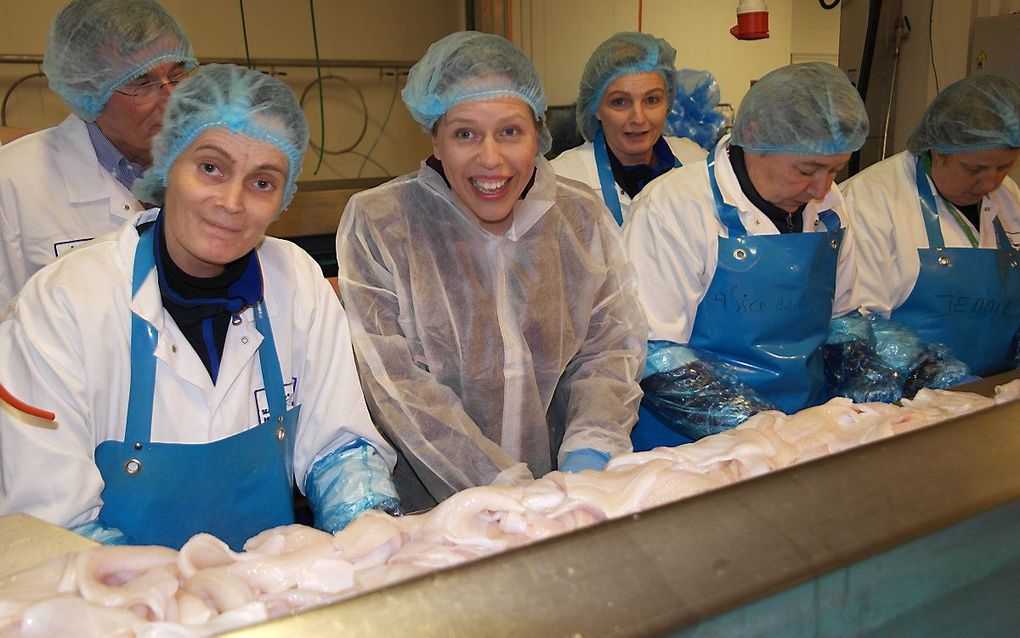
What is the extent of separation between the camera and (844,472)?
1095 millimetres

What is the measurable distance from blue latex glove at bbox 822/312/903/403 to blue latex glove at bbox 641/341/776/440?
36 cm

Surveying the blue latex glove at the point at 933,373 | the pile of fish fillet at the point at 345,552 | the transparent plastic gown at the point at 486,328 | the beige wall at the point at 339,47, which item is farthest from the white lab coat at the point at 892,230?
the beige wall at the point at 339,47

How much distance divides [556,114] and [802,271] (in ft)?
9.28

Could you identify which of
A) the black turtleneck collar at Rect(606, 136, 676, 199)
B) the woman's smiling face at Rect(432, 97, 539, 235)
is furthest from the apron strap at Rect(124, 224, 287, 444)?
the black turtleneck collar at Rect(606, 136, 676, 199)

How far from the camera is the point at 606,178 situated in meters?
3.14

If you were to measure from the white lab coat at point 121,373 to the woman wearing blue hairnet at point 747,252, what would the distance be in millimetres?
810

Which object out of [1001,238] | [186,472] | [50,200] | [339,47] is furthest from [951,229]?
[339,47]

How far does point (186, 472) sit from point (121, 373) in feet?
0.72

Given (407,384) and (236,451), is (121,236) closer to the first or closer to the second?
(236,451)

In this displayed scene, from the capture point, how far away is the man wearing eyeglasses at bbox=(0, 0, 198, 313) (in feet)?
7.33

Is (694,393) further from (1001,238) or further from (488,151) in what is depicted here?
(1001,238)

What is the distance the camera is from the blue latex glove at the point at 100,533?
1439mm

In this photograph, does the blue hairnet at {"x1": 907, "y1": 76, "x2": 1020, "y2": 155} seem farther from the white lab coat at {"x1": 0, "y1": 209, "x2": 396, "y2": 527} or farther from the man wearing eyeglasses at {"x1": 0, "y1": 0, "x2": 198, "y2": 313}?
the man wearing eyeglasses at {"x1": 0, "y1": 0, "x2": 198, "y2": 313}

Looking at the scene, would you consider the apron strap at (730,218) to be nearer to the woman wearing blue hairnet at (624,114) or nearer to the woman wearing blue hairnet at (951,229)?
the woman wearing blue hairnet at (951,229)
